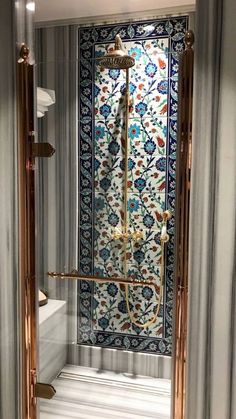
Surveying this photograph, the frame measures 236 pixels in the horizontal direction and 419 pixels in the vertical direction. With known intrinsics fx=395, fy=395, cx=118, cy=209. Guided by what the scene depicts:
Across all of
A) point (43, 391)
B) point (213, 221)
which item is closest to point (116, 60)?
point (213, 221)

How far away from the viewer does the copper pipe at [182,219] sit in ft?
4.38

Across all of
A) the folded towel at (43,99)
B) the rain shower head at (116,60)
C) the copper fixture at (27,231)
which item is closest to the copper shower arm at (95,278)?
the copper fixture at (27,231)

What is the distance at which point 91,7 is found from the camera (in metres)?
2.13

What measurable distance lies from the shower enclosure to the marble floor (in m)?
0.01

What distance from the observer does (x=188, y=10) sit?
214 cm

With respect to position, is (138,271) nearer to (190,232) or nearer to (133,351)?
(133,351)

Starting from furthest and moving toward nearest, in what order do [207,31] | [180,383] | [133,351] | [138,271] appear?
1. [133,351]
2. [138,271]
3. [180,383]
4. [207,31]

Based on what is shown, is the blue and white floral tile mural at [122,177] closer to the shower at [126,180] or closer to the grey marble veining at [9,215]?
the shower at [126,180]

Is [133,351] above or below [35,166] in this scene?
below

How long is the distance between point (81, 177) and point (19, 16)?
0.76 m

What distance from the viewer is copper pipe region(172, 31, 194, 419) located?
1336 millimetres

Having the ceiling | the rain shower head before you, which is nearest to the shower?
the rain shower head

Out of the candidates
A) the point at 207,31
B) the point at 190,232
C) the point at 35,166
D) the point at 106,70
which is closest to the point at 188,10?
the point at 106,70

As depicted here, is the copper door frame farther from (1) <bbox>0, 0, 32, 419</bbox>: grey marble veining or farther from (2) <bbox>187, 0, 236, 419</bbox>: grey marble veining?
(2) <bbox>187, 0, 236, 419</bbox>: grey marble veining
